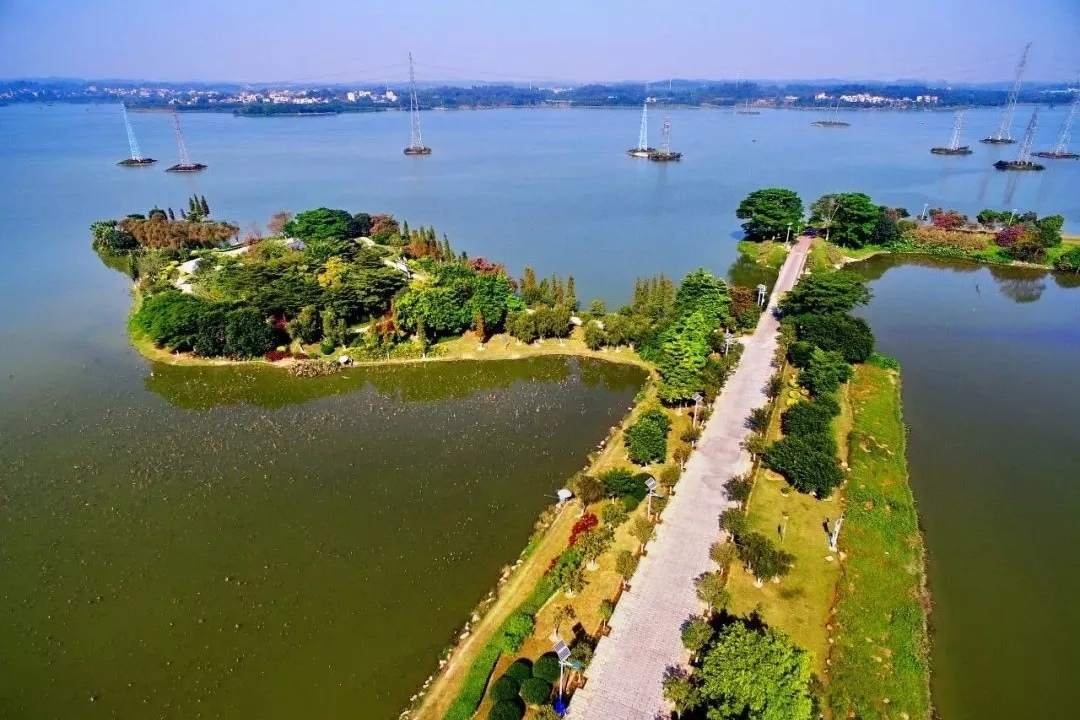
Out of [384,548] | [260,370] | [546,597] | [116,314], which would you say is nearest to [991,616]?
[546,597]

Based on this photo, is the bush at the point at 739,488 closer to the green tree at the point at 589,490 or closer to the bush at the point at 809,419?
the bush at the point at 809,419

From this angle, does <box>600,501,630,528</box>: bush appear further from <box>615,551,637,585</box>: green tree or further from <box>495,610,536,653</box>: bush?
<box>495,610,536,653</box>: bush

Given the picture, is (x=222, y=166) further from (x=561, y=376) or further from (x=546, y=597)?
(x=546, y=597)

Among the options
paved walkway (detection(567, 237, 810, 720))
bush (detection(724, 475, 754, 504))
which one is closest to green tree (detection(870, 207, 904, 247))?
paved walkway (detection(567, 237, 810, 720))

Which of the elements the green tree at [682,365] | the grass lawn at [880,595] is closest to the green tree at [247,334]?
the green tree at [682,365]

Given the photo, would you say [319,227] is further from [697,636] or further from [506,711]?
[697,636]
